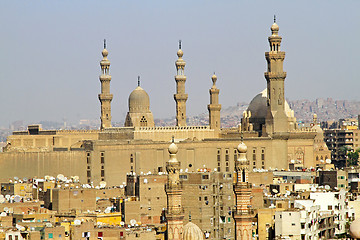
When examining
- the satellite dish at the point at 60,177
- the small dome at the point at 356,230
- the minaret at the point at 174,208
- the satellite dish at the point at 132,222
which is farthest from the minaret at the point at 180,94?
the small dome at the point at 356,230

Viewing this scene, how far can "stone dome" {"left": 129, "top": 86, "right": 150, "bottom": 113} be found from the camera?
101988 millimetres

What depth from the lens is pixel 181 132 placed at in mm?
100562

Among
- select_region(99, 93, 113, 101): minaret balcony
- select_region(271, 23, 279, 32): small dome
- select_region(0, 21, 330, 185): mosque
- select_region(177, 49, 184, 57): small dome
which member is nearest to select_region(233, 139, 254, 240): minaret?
select_region(0, 21, 330, 185): mosque

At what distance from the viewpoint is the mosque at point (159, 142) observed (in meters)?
91.8

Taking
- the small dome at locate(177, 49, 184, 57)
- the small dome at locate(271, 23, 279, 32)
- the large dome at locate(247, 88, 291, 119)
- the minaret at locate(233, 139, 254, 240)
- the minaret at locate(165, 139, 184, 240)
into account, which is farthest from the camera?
the small dome at locate(177, 49, 184, 57)

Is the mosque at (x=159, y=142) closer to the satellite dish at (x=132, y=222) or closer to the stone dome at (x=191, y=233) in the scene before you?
the satellite dish at (x=132, y=222)

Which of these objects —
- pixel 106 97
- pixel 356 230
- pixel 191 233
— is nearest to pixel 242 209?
pixel 191 233

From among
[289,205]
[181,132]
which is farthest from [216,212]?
[181,132]

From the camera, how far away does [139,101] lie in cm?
10194

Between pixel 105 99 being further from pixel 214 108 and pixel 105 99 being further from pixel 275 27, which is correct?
pixel 275 27

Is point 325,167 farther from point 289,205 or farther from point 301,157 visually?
point 289,205

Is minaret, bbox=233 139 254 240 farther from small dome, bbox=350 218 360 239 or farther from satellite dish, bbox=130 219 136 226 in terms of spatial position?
satellite dish, bbox=130 219 136 226

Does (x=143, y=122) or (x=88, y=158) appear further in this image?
(x=143, y=122)

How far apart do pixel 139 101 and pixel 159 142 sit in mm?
7524
